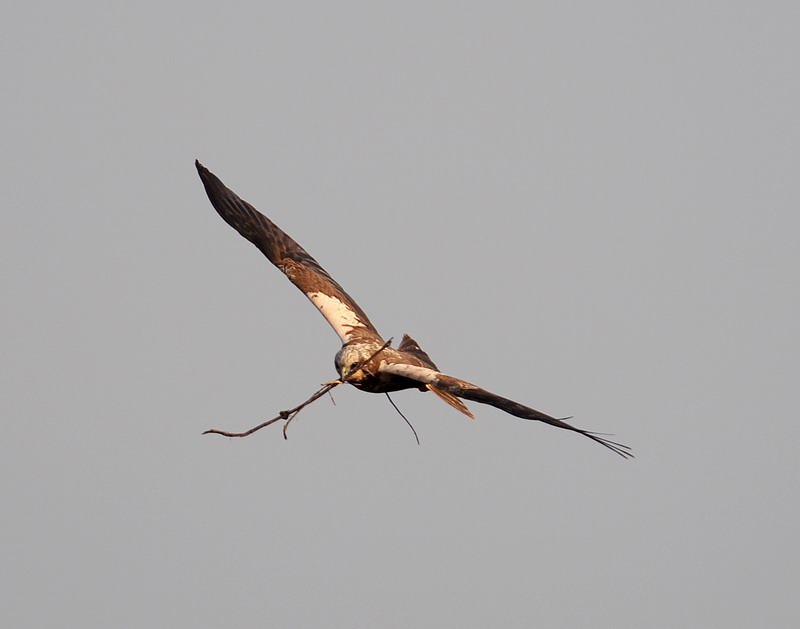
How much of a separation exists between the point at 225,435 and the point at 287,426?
120 centimetres

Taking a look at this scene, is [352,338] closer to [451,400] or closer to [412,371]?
[412,371]

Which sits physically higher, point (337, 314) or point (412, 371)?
point (337, 314)

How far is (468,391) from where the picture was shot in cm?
1662

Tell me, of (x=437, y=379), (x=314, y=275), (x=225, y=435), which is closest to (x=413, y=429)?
(x=437, y=379)

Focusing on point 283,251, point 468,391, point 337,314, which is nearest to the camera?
point 468,391

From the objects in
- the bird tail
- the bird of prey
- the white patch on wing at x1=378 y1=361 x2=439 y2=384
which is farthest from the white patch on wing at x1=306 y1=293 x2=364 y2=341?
the bird tail

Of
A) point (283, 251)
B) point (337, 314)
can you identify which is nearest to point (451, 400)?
point (337, 314)

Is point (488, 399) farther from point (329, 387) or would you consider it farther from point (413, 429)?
point (329, 387)

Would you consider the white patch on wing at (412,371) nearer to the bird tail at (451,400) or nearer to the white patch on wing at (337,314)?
the bird tail at (451,400)

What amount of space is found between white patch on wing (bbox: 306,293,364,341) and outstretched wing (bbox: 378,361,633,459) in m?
2.20

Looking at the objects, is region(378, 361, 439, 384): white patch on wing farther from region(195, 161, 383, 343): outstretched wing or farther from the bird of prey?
region(195, 161, 383, 343): outstretched wing

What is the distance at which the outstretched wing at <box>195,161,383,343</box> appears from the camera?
21625 millimetres

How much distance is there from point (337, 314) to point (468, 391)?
16.3 ft

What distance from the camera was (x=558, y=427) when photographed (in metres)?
14.8
